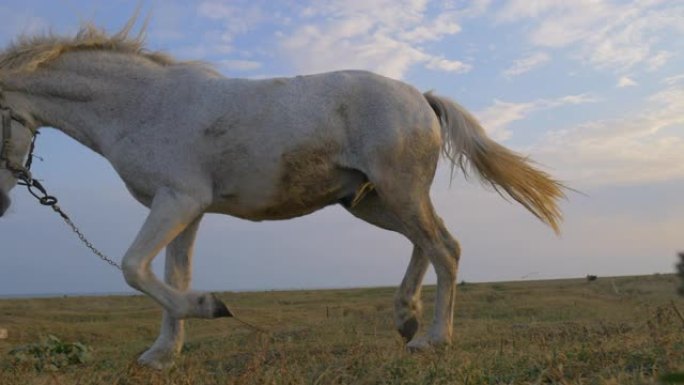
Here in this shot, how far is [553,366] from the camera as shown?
10.6 ft

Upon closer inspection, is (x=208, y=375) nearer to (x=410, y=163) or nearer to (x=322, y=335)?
(x=410, y=163)

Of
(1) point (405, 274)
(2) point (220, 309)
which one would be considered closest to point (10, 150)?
(2) point (220, 309)

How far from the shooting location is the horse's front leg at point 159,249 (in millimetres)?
4227

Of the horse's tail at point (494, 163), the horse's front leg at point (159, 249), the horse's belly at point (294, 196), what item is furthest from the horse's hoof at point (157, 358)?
the horse's tail at point (494, 163)

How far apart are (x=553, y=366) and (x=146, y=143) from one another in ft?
10.3

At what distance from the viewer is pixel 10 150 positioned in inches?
201

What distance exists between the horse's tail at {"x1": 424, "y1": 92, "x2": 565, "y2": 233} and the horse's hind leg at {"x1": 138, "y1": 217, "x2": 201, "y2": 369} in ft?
7.56

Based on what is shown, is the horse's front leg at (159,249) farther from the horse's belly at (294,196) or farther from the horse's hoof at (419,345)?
the horse's hoof at (419,345)

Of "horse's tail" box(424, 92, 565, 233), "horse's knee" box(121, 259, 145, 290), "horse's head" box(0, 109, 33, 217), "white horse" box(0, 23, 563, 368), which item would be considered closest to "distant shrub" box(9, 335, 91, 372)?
"white horse" box(0, 23, 563, 368)

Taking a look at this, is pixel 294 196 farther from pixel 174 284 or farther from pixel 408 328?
pixel 408 328

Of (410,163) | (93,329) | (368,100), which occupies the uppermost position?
(368,100)

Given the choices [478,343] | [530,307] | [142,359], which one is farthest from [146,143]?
[530,307]

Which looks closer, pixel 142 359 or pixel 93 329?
pixel 142 359

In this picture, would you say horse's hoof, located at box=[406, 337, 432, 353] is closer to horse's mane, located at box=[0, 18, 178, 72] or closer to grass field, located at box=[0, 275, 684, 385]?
grass field, located at box=[0, 275, 684, 385]
